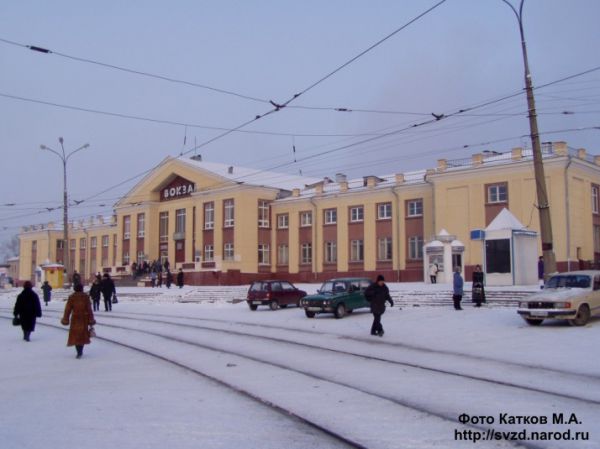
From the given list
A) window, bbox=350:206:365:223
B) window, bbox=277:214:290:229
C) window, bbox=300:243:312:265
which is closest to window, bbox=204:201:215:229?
window, bbox=277:214:290:229

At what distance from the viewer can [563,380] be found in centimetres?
1048

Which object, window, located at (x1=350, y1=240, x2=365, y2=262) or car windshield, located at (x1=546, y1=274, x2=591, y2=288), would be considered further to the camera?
window, located at (x1=350, y1=240, x2=365, y2=262)

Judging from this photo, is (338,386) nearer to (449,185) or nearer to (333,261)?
(449,185)

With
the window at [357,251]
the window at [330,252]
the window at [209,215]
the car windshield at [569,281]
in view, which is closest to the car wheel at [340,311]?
the car windshield at [569,281]

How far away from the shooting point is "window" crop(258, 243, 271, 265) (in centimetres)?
5616

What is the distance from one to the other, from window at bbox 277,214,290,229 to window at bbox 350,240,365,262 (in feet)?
24.9

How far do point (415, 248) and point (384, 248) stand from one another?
2869 mm

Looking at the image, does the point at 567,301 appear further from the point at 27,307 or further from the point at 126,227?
the point at 126,227

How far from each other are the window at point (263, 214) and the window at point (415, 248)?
14982 millimetres

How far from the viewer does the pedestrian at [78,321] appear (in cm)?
1358

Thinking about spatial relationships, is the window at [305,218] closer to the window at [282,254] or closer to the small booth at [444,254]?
the window at [282,254]

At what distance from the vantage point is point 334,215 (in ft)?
173

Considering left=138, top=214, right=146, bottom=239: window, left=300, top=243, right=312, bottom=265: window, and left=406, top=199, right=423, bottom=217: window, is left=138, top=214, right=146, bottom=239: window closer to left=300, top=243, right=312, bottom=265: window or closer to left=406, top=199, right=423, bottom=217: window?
left=300, top=243, right=312, bottom=265: window

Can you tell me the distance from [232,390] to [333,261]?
4272cm
